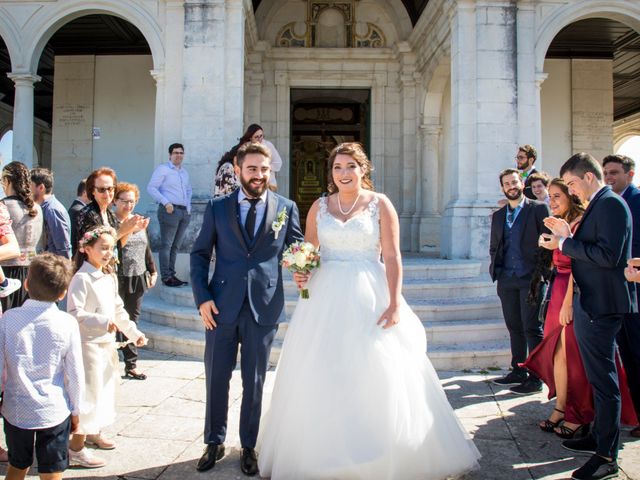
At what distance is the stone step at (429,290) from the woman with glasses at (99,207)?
257 centimetres

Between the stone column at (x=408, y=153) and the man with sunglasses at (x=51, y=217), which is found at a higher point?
the stone column at (x=408, y=153)

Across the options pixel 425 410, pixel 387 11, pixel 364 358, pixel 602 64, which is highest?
pixel 387 11

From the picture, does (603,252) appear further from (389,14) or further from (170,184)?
(389,14)

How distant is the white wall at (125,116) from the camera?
508 inches

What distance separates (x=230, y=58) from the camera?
892cm

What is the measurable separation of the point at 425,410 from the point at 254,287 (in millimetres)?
1240

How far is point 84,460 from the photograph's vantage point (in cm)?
331

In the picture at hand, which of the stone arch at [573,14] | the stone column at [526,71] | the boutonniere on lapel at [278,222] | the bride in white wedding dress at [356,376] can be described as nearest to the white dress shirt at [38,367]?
the bride in white wedding dress at [356,376]

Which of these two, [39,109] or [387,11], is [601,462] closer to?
[387,11]

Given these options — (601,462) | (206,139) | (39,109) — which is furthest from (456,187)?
(39,109)

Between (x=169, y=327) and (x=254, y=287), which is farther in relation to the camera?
(x=169, y=327)

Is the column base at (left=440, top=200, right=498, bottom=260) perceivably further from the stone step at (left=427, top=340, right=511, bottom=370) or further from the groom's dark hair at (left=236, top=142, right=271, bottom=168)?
the groom's dark hair at (left=236, top=142, right=271, bottom=168)

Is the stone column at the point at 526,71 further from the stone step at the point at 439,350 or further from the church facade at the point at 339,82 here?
the stone step at the point at 439,350

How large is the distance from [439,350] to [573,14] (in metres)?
6.84
